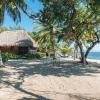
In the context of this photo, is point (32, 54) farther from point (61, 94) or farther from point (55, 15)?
point (61, 94)

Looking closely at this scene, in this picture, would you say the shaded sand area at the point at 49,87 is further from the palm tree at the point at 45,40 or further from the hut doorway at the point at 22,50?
the hut doorway at the point at 22,50

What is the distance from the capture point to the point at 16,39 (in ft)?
141

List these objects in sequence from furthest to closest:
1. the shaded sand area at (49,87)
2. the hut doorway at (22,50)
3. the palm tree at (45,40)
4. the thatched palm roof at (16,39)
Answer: the hut doorway at (22,50) < the thatched palm roof at (16,39) < the palm tree at (45,40) < the shaded sand area at (49,87)

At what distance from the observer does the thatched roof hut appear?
4194 centimetres

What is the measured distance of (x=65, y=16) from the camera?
22.9 meters

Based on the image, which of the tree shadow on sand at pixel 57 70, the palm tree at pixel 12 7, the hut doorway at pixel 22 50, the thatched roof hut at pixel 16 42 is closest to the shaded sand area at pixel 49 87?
the tree shadow on sand at pixel 57 70

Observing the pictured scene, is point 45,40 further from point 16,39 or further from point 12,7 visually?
point 12,7

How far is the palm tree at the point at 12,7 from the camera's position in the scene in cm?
2060

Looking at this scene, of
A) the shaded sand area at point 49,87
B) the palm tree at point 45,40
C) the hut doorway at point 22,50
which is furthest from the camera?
the hut doorway at point 22,50

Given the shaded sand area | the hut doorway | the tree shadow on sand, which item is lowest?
the shaded sand area

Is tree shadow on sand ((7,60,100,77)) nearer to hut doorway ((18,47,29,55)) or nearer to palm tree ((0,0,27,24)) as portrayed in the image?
palm tree ((0,0,27,24))

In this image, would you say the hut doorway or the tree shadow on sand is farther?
the hut doorway

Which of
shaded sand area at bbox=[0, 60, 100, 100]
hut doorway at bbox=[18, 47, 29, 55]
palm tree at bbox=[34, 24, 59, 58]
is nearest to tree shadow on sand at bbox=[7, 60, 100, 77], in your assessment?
shaded sand area at bbox=[0, 60, 100, 100]

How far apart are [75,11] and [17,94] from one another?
44.0ft
